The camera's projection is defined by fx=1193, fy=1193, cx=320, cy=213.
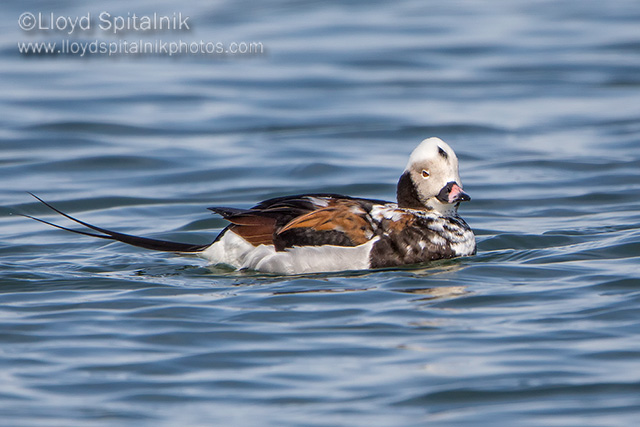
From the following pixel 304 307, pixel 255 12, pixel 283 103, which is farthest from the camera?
pixel 255 12

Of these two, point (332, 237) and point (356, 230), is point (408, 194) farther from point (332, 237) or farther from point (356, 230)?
point (332, 237)

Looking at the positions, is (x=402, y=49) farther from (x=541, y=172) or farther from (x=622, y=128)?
(x=541, y=172)

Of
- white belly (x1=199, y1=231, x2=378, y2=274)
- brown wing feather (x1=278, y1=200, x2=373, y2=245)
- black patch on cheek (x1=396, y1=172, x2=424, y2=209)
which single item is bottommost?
white belly (x1=199, y1=231, x2=378, y2=274)

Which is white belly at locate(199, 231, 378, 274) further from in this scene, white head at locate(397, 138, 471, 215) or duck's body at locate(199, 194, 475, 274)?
white head at locate(397, 138, 471, 215)

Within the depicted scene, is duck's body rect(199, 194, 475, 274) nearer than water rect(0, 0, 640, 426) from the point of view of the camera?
No

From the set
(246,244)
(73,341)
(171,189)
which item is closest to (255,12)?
(171,189)

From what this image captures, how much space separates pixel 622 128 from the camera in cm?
1432

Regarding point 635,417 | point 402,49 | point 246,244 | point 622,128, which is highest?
point 402,49

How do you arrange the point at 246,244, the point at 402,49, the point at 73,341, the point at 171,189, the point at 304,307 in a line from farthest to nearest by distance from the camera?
the point at 402,49 < the point at 171,189 < the point at 246,244 < the point at 304,307 < the point at 73,341

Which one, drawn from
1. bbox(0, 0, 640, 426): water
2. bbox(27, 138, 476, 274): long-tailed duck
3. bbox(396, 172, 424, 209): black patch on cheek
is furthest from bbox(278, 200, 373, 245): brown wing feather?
bbox(396, 172, 424, 209): black patch on cheek

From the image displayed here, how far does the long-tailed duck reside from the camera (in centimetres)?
804

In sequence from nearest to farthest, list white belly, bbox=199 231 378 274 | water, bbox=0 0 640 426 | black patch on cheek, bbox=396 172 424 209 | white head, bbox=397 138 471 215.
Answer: water, bbox=0 0 640 426, white belly, bbox=199 231 378 274, white head, bbox=397 138 471 215, black patch on cheek, bbox=396 172 424 209

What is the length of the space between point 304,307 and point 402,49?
41.3 ft

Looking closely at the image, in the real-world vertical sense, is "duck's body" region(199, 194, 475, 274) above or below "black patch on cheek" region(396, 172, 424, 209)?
below
